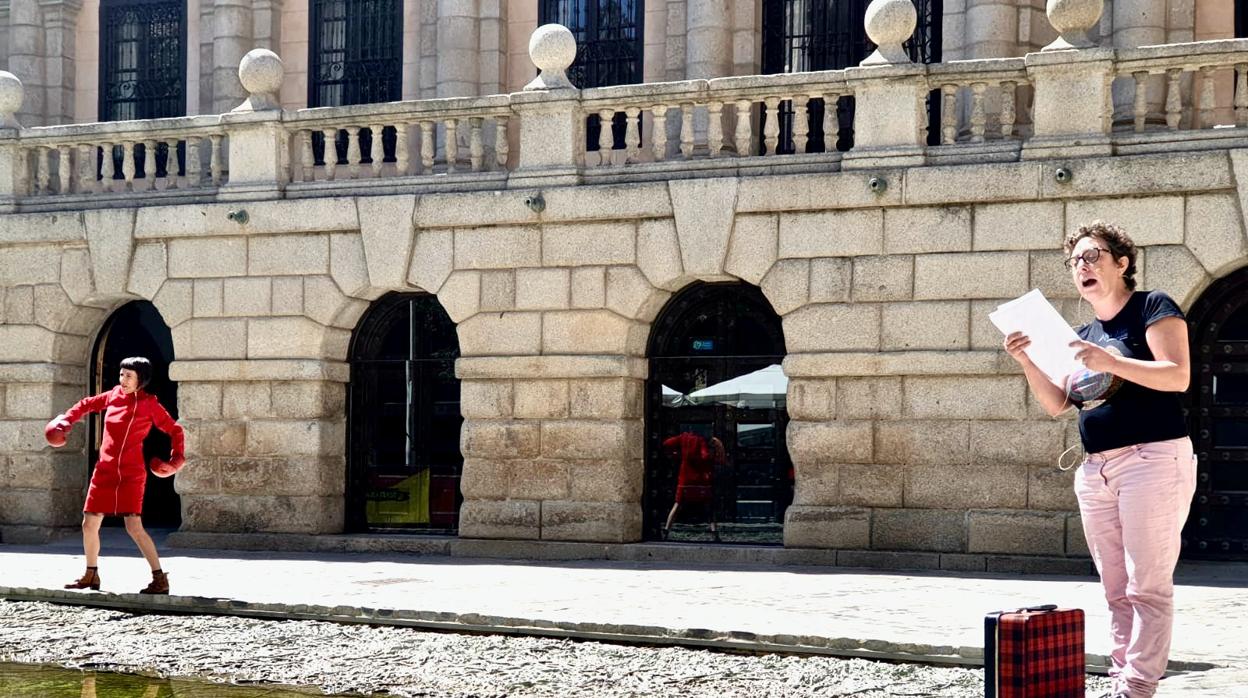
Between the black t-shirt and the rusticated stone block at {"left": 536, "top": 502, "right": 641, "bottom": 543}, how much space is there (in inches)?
382

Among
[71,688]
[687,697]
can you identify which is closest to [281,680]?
[71,688]

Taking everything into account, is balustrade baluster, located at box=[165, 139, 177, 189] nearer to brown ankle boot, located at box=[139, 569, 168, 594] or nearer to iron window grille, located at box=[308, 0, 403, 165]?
iron window grille, located at box=[308, 0, 403, 165]

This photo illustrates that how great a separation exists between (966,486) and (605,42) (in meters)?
7.49

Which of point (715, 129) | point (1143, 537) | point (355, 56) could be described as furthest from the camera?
point (355, 56)

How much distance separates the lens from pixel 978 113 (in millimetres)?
15836

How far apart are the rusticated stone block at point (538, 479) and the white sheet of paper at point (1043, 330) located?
988 cm

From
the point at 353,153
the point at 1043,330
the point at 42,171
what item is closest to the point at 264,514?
the point at 353,153

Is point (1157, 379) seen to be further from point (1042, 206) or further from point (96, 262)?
point (96, 262)

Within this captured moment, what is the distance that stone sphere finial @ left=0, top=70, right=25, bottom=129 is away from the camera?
19750 mm

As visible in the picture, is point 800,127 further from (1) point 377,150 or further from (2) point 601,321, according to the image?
(1) point 377,150

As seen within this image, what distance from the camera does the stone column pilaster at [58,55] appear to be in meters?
23.1

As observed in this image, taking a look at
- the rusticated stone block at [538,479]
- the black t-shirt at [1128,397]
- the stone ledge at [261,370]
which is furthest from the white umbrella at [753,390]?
the black t-shirt at [1128,397]

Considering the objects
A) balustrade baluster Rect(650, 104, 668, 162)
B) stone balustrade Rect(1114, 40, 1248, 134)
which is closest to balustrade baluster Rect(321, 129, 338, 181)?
Answer: balustrade baluster Rect(650, 104, 668, 162)

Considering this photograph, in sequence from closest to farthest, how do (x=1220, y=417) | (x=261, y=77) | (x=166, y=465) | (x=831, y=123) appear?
(x=166, y=465) < (x=1220, y=417) < (x=831, y=123) < (x=261, y=77)
